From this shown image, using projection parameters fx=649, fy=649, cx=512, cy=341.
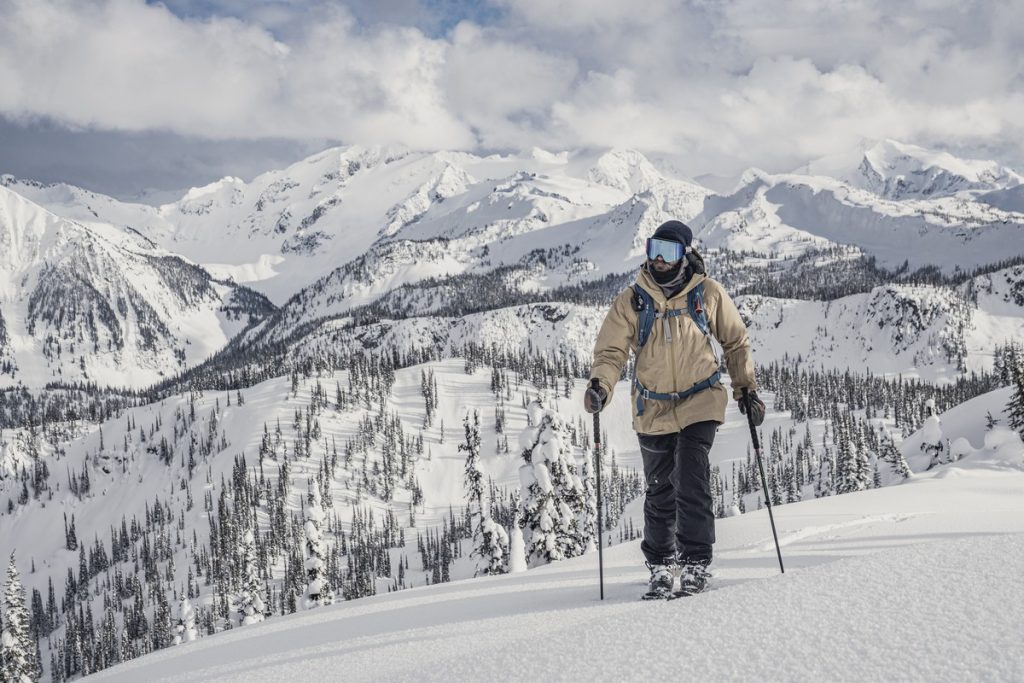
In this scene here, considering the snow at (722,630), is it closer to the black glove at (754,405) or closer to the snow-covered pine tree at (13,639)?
the black glove at (754,405)

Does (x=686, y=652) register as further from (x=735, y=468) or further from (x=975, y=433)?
(x=735, y=468)

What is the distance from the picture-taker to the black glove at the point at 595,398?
6160 mm

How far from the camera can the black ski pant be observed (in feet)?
19.1

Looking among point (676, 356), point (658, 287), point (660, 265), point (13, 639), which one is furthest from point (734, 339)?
point (13, 639)

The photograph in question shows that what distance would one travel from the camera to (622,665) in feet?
9.14

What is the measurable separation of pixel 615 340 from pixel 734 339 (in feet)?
3.80

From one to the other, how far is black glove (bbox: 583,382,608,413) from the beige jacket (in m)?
0.08

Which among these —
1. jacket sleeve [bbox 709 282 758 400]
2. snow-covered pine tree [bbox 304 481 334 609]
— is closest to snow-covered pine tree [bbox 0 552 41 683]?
snow-covered pine tree [bbox 304 481 334 609]

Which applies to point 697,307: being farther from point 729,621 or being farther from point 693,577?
point 729,621

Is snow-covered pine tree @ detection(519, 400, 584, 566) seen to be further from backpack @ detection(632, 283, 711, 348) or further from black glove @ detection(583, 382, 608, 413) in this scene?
backpack @ detection(632, 283, 711, 348)

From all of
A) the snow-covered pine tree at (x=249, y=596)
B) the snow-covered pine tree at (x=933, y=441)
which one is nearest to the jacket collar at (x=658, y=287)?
the snow-covered pine tree at (x=249, y=596)

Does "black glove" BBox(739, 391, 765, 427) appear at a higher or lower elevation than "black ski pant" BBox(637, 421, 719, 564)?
higher

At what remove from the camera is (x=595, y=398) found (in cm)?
616

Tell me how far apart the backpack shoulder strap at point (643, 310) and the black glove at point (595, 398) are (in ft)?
2.00
